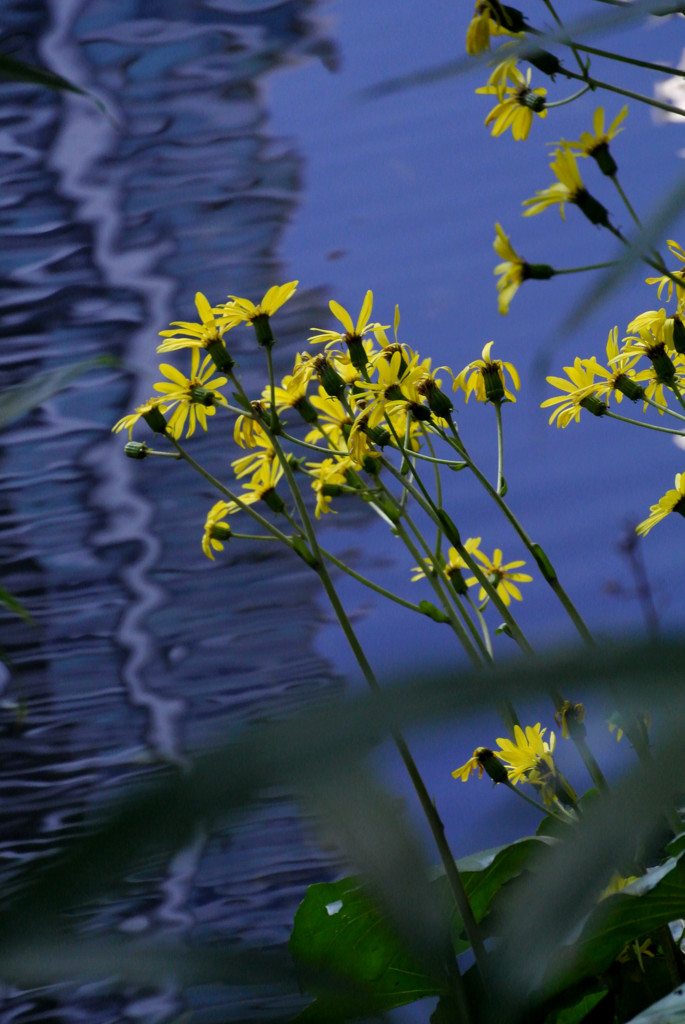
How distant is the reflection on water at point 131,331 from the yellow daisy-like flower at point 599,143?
0.64 meters

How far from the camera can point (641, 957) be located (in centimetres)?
31

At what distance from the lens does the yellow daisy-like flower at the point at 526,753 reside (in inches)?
11.8

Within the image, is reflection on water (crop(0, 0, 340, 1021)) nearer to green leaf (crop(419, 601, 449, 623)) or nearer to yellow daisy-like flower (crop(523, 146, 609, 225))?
green leaf (crop(419, 601, 449, 623))

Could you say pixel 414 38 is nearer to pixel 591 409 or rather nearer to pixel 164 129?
pixel 164 129

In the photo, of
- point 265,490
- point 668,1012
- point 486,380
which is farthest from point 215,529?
point 668,1012

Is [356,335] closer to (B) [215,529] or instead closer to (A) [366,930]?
(B) [215,529]

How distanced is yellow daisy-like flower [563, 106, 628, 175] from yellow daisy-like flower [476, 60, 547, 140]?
2 centimetres

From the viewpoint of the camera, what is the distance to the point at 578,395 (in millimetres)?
308

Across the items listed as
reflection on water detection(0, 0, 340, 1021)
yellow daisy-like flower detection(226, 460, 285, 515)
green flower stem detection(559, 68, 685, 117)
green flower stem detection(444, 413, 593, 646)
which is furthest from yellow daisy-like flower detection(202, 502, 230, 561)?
reflection on water detection(0, 0, 340, 1021)

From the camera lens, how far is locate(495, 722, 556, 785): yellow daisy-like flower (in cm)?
30

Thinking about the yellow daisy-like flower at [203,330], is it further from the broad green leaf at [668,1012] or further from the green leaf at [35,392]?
the broad green leaf at [668,1012]

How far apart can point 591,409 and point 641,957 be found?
0.73 ft

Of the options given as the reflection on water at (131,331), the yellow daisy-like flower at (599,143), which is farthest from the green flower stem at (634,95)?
the reflection on water at (131,331)

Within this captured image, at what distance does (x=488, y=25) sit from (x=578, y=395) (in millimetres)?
138
